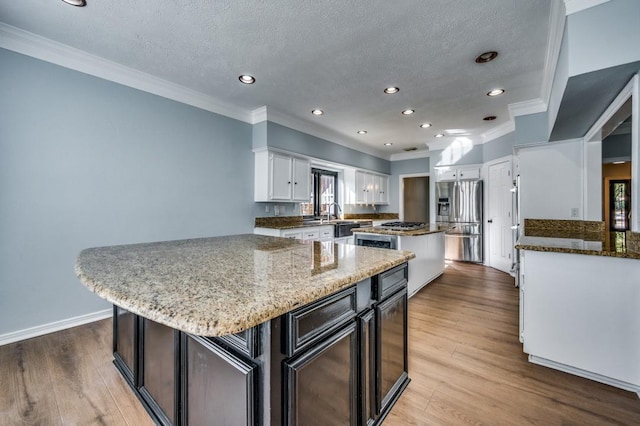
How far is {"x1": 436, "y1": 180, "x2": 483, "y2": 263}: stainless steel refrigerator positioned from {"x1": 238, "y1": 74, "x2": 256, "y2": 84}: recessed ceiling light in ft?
14.3

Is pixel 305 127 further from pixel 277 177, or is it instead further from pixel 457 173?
pixel 457 173

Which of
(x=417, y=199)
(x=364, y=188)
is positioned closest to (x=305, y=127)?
(x=364, y=188)

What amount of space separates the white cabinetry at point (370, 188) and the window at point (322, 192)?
50cm

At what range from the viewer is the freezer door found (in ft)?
17.2

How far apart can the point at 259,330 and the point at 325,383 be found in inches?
16.3

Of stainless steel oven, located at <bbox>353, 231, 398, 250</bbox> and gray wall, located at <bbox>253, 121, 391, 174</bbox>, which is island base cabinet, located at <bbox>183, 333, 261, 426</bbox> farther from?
gray wall, located at <bbox>253, 121, 391, 174</bbox>

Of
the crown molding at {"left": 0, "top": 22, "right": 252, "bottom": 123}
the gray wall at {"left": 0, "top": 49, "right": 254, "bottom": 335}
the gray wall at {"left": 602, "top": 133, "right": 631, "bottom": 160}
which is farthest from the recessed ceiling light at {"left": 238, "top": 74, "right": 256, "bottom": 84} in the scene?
the gray wall at {"left": 602, "top": 133, "right": 631, "bottom": 160}

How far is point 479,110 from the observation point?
Result: 153 inches

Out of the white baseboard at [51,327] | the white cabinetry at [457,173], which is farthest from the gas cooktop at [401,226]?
the white baseboard at [51,327]

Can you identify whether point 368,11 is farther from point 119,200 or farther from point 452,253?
point 452,253

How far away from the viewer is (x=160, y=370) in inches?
49.1

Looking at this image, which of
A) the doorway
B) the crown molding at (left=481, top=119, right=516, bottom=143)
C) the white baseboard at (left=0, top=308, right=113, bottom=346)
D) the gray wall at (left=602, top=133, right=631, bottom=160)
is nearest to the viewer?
the white baseboard at (left=0, top=308, right=113, bottom=346)

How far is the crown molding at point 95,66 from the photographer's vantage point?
2.20 meters

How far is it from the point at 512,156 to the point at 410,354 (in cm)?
388
